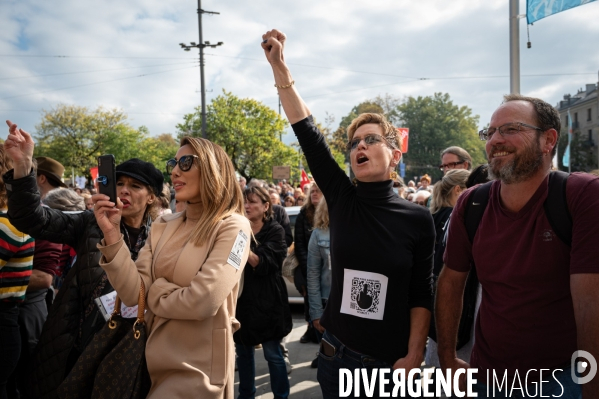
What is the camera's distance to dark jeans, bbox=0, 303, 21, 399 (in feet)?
8.86

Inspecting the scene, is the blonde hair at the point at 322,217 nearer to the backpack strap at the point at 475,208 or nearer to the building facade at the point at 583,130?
the backpack strap at the point at 475,208

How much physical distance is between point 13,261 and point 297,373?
3.20 meters

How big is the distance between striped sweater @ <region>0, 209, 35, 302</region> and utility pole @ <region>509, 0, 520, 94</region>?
269 inches

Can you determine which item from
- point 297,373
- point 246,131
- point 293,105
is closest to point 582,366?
point 293,105

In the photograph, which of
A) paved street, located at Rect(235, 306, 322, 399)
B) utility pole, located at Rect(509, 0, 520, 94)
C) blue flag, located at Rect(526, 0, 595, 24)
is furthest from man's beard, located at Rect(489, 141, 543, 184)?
utility pole, located at Rect(509, 0, 520, 94)

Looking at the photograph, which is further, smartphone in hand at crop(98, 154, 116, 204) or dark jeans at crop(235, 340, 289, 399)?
dark jeans at crop(235, 340, 289, 399)

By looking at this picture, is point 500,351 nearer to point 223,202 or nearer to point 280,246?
point 223,202

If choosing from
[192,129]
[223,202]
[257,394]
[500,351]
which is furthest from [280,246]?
[192,129]

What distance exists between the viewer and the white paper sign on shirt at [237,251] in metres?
2.15

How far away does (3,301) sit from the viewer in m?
2.72

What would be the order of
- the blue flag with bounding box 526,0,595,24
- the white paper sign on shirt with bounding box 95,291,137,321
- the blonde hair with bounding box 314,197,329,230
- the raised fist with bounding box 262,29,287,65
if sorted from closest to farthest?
1. the raised fist with bounding box 262,29,287,65
2. the white paper sign on shirt with bounding box 95,291,137,321
3. the blonde hair with bounding box 314,197,329,230
4. the blue flag with bounding box 526,0,595,24

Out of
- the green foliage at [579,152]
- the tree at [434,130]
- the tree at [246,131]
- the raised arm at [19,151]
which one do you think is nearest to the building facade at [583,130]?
the green foliage at [579,152]

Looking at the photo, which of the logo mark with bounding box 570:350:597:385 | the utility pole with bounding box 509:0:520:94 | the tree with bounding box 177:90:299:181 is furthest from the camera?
the tree with bounding box 177:90:299:181

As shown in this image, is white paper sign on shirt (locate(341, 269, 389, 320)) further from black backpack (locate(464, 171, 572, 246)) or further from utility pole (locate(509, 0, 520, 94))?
utility pole (locate(509, 0, 520, 94))
